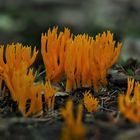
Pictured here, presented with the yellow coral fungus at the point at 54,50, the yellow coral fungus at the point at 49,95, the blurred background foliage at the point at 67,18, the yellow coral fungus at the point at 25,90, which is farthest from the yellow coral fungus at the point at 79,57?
the blurred background foliage at the point at 67,18

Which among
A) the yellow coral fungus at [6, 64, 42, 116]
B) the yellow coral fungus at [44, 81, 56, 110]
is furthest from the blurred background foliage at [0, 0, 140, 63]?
the yellow coral fungus at [6, 64, 42, 116]

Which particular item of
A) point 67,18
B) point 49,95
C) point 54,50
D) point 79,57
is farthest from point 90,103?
point 67,18

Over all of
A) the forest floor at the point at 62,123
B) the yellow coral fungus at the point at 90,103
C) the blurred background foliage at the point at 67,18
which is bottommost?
the forest floor at the point at 62,123

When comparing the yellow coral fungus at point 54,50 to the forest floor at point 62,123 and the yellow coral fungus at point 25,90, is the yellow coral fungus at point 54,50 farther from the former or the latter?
the yellow coral fungus at point 25,90

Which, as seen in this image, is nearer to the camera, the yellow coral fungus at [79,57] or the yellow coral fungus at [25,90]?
the yellow coral fungus at [25,90]

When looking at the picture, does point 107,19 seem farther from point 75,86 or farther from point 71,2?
point 75,86

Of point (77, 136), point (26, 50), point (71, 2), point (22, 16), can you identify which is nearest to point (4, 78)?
point (26, 50)
